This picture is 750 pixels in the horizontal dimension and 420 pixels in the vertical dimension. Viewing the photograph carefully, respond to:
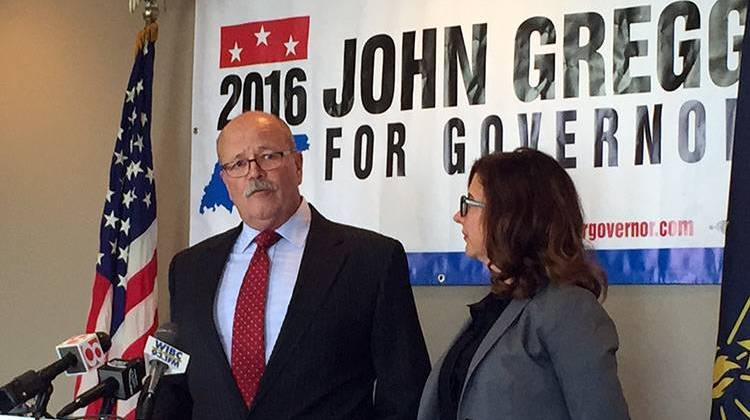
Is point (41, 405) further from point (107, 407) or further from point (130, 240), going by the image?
point (130, 240)

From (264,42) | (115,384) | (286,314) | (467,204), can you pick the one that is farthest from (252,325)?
(264,42)

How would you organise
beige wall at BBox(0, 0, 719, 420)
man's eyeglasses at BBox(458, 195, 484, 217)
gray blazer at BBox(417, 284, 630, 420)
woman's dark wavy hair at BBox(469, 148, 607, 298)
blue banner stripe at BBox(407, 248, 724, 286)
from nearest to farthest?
gray blazer at BBox(417, 284, 630, 420) → woman's dark wavy hair at BBox(469, 148, 607, 298) → man's eyeglasses at BBox(458, 195, 484, 217) → blue banner stripe at BBox(407, 248, 724, 286) → beige wall at BBox(0, 0, 719, 420)

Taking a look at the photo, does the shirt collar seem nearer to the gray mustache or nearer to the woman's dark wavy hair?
the gray mustache

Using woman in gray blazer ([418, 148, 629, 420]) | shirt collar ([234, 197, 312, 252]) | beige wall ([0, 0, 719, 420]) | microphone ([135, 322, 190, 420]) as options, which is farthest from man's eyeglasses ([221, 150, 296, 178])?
beige wall ([0, 0, 719, 420])

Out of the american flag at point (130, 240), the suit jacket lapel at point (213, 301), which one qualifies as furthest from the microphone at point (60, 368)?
the american flag at point (130, 240)

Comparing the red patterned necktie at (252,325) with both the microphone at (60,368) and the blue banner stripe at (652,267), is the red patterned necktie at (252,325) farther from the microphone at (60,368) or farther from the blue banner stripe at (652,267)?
the blue banner stripe at (652,267)

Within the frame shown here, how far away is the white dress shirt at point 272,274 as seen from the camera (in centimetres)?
253

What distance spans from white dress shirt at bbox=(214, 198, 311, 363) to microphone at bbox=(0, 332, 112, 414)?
0.63 meters

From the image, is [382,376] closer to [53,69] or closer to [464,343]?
[464,343]

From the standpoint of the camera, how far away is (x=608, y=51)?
2906 millimetres

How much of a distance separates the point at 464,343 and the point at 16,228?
2.23 m

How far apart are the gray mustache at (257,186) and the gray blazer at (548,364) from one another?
0.71 m

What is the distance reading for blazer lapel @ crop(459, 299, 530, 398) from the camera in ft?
7.18

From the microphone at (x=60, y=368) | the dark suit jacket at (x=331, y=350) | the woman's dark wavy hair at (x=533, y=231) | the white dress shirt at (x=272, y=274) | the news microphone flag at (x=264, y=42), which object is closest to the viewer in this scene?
the microphone at (x=60, y=368)
